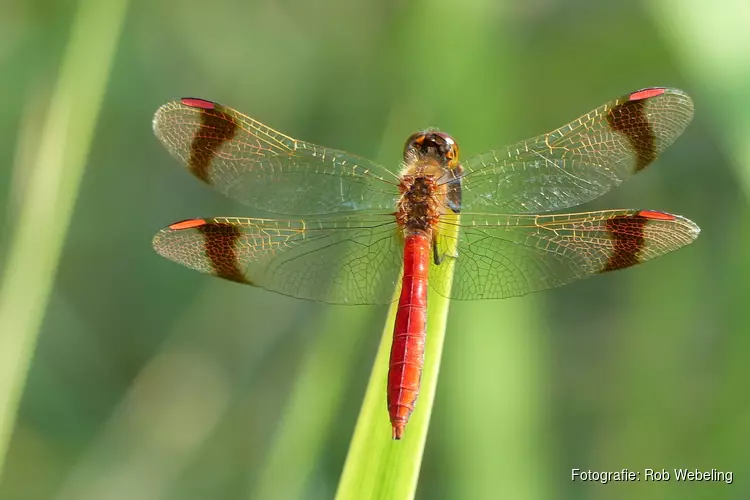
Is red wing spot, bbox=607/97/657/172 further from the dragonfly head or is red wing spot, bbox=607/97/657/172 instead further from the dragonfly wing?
the dragonfly wing

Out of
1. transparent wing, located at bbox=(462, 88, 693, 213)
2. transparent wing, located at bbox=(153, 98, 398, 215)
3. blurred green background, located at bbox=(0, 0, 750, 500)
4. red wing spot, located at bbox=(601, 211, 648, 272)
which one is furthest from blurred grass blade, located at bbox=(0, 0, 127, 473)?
red wing spot, located at bbox=(601, 211, 648, 272)

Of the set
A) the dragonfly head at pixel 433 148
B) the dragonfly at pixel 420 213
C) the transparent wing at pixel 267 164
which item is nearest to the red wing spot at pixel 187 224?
Result: the dragonfly at pixel 420 213

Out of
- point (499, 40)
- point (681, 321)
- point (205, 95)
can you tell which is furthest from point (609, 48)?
point (205, 95)

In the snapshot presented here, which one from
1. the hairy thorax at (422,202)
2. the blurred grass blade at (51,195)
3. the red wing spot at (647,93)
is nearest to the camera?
the blurred grass blade at (51,195)

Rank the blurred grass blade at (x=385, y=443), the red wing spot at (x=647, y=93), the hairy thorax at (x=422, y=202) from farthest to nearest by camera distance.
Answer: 1. the hairy thorax at (x=422, y=202)
2. the red wing spot at (x=647, y=93)
3. the blurred grass blade at (x=385, y=443)

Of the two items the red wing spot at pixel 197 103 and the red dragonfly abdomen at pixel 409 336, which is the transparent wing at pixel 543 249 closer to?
the red dragonfly abdomen at pixel 409 336
